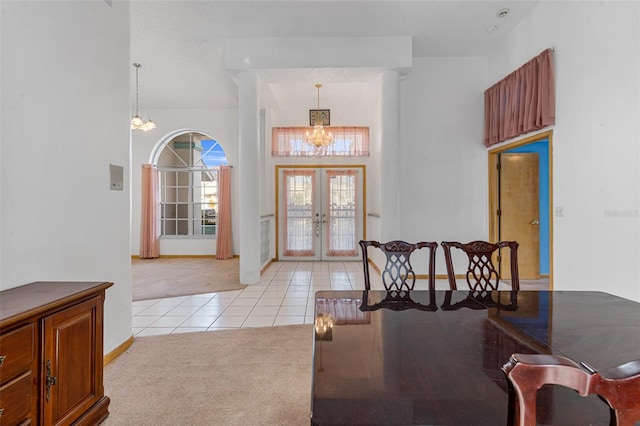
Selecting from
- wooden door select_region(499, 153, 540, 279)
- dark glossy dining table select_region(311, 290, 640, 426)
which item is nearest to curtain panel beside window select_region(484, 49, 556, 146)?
wooden door select_region(499, 153, 540, 279)

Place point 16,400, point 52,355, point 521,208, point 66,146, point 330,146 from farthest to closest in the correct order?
point 330,146 < point 521,208 < point 66,146 < point 52,355 < point 16,400

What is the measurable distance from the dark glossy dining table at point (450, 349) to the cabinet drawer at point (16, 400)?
3.96 feet

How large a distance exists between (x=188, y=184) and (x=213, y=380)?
637cm

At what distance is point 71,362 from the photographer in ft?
5.20

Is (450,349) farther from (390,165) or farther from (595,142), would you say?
(390,165)

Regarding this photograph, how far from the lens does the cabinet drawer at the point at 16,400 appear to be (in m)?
1.21

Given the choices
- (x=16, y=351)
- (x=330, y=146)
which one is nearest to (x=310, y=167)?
(x=330, y=146)

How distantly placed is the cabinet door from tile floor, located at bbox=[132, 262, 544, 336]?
4.52 feet

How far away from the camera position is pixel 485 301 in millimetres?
1604

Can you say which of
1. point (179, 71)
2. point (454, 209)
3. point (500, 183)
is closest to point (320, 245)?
point (454, 209)

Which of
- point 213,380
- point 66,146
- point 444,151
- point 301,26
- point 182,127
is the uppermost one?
point 301,26

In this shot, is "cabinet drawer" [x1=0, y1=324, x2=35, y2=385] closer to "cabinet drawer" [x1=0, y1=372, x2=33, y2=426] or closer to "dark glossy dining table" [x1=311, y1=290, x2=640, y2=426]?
"cabinet drawer" [x1=0, y1=372, x2=33, y2=426]

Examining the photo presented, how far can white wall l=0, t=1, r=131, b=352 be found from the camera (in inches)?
66.9

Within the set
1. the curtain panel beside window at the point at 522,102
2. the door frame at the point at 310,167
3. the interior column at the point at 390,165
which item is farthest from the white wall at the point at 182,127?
the curtain panel beside window at the point at 522,102
